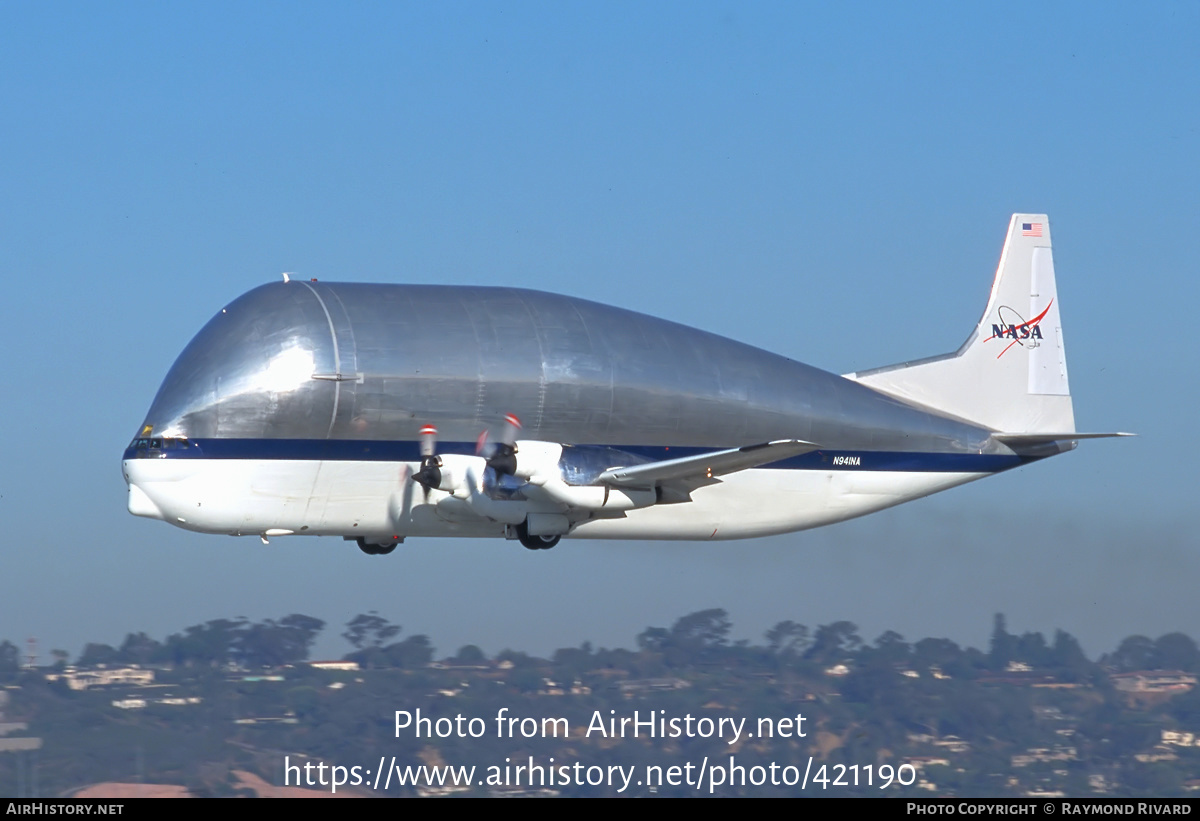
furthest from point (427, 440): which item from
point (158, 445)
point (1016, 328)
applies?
point (1016, 328)

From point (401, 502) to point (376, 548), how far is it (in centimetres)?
187

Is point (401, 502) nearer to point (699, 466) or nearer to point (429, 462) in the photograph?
point (429, 462)

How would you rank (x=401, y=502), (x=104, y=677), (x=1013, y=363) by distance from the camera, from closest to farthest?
(x=401, y=502) < (x=1013, y=363) < (x=104, y=677)

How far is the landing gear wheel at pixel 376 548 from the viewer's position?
2373 centimetres

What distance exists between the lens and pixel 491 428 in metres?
21.9

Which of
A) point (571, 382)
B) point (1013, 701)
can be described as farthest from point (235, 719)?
point (1013, 701)

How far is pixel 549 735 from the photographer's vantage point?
2741cm

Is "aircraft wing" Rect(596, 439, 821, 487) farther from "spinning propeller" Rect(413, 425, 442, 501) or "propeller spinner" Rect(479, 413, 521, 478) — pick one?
"spinning propeller" Rect(413, 425, 442, 501)

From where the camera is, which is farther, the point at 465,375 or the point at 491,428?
the point at 491,428

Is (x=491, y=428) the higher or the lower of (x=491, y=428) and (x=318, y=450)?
the higher

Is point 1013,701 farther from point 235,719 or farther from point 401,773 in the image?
point 235,719

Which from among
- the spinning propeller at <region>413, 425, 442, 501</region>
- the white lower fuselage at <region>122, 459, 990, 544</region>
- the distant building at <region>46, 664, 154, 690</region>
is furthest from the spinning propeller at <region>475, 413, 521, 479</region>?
the distant building at <region>46, 664, 154, 690</region>

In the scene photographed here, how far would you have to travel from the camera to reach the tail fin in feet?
86.2

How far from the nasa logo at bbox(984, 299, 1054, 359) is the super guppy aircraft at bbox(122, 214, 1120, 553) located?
8.51 ft
